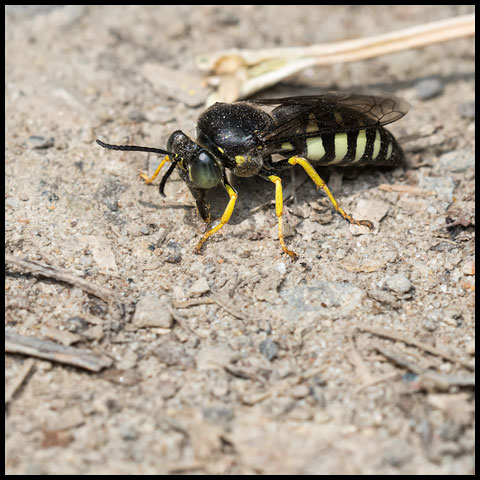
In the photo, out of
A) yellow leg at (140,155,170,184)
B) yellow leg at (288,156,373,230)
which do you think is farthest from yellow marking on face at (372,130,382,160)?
yellow leg at (140,155,170,184)

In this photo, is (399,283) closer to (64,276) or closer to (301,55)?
(64,276)

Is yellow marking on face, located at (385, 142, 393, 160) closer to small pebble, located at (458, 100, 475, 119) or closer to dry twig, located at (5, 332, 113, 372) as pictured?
small pebble, located at (458, 100, 475, 119)

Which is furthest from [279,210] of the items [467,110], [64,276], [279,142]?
[467,110]

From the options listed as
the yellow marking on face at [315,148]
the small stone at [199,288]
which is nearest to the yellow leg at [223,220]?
the small stone at [199,288]

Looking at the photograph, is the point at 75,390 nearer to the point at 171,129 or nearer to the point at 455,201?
the point at 171,129

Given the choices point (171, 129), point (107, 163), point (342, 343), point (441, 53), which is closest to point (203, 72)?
point (171, 129)

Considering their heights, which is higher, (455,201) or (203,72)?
(203,72)

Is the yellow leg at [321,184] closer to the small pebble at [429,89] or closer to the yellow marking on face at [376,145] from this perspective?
the yellow marking on face at [376,145]
